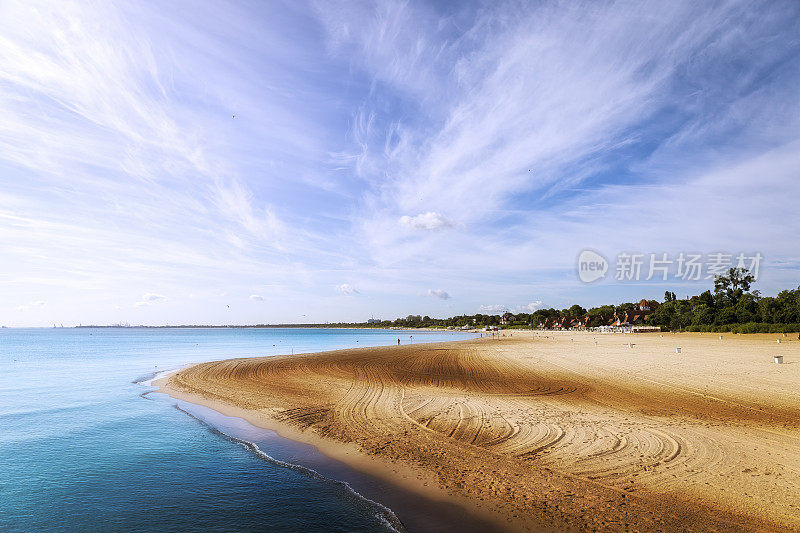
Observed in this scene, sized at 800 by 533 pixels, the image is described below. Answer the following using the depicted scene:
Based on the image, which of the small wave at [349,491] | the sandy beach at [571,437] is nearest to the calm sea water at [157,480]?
the small wave at [349,491]

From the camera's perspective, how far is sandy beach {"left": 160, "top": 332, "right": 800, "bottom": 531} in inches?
304

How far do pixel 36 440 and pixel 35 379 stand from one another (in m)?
22.3

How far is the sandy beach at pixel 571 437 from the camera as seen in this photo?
25.4 ft

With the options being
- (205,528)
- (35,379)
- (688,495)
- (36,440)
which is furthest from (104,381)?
(688,495)

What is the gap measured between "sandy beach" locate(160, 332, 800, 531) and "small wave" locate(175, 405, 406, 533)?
3.49ft

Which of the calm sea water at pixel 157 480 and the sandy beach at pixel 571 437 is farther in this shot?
the calm sea water at pixel 157 480

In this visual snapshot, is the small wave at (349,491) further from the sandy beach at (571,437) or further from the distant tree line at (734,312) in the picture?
the distant tree line at (734,312)

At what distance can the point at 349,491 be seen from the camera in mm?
9211

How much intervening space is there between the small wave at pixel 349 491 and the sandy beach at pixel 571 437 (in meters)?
1.06

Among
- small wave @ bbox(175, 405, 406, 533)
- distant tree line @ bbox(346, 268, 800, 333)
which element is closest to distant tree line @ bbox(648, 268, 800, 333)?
distant tree line @ bbox(346, 268, 800, 333)

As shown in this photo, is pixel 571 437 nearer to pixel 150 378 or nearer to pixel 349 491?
pixel 349 491

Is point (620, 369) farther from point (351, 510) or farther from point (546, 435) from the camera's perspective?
point (351, 510)

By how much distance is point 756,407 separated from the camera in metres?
15.2

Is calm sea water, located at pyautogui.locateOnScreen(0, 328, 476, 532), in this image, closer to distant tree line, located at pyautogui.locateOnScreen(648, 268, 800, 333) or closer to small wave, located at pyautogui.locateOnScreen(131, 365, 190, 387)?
small wave, located at pyautogui.locateOnScreen(131, 365, 190, 387)
